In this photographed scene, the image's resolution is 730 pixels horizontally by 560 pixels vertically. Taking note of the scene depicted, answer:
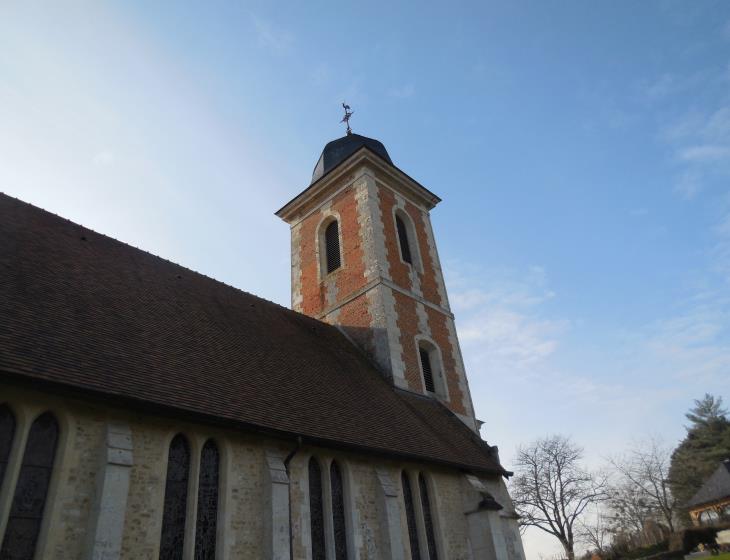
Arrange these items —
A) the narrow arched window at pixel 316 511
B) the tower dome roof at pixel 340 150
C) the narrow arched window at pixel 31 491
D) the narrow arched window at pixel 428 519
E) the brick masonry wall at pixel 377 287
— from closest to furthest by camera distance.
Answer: the narrow arched window at pixel 31 491 → the narrow arched window at pixel 316 511 → the narrow arched window at pixel 428 519 → the brick masonry wall at pixel 377 287 → the tower dome roof at pixel 340 150

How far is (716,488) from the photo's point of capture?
32.4 m

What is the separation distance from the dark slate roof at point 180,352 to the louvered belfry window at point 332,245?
406 cm

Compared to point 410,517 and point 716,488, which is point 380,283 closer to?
point 410,517

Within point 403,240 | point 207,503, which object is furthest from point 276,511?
point 403,240

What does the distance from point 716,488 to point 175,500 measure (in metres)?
37.6

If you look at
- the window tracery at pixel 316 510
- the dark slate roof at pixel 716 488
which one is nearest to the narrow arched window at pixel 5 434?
the window tracery at pixel 316 510

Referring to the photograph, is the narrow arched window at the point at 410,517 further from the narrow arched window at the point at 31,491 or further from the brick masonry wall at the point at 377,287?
the narrow arched window at the point at 31,491

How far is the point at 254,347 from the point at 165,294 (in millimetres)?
2189

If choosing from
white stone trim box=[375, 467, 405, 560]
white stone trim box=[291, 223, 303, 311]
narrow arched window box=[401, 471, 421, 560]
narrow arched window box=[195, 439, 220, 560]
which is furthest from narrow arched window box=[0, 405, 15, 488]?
white stone trim box=[291, 223, 303, 311]

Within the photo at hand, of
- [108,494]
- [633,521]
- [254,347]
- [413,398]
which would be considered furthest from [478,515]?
[633,521]

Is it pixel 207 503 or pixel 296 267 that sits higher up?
pixel 296 267

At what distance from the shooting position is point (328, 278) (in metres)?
17.4

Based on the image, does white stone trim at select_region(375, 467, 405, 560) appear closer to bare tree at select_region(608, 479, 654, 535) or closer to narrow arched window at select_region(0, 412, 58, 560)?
narrow arched window at select_region(0, 412, 58, 560)

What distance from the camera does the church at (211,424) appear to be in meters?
5.91
